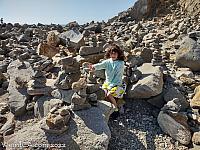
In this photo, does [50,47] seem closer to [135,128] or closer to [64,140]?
[135,128]

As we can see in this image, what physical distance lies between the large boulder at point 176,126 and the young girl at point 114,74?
1.06 m

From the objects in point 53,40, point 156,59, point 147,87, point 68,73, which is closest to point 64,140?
point 68,73

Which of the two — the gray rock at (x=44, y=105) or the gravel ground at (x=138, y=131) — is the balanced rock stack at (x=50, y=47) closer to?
the gray rock at (x=44, y=105)

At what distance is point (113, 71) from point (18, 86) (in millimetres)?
2662

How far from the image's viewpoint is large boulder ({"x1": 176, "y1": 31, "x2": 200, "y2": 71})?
324 inches

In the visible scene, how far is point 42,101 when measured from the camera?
6242 millimetres

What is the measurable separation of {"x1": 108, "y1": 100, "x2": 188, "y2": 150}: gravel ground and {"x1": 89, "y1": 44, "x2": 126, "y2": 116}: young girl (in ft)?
1.62

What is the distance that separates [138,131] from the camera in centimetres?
570

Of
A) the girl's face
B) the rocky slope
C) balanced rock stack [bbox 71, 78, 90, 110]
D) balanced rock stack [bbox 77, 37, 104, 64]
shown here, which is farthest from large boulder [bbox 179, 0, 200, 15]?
balanced rock stack [bbox 71, 78, 90, 110]

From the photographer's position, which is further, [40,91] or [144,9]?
[144,9]

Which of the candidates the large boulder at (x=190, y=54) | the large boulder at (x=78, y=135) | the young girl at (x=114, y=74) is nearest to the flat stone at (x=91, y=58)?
the young girl at (x=114, y=74)

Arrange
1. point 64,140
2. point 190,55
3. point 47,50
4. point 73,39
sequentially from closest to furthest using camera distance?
1. point 64,140
2. point 190,55
3. point 47,50
4. point 73,39

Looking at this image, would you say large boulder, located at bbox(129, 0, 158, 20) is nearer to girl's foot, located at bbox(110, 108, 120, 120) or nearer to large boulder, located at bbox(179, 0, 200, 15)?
large boulder, located at bbox(179, 0, 200, 15)

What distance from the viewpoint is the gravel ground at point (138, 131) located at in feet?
17.3
